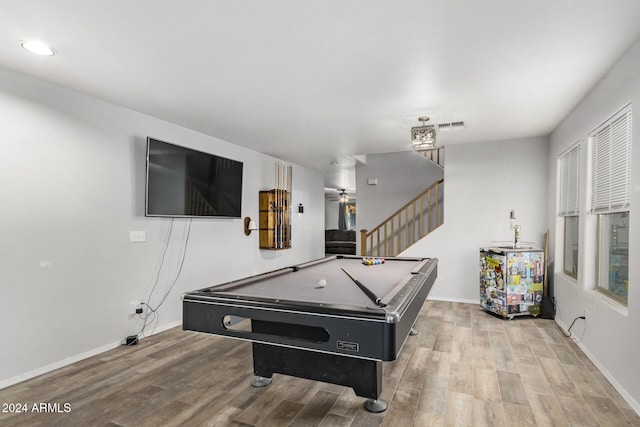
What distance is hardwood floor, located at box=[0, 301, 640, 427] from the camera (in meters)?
2.02

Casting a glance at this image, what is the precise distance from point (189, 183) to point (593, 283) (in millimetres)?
4057

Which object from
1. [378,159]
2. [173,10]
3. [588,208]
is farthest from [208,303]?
[378,159]

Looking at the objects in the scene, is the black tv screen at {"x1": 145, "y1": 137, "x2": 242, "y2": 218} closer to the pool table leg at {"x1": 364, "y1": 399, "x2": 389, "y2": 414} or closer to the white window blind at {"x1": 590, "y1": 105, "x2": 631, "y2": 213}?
the pool table leg at {"x1": 364, "y1": 399, "x2": 389, "y2": 414}

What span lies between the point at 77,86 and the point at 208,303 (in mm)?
2241

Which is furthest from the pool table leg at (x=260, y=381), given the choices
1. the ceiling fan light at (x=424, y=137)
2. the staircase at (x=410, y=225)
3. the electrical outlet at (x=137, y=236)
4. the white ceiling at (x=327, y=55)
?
the staircase at (x=410, y=225)

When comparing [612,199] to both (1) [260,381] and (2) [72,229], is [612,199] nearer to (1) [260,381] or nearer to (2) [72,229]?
(1) [260,381]

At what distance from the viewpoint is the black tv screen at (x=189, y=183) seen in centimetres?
341

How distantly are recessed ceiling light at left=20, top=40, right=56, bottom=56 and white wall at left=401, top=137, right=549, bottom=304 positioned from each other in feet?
15.3

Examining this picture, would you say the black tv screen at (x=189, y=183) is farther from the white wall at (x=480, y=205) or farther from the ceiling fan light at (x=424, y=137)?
the white wall at (x=480, y=205)

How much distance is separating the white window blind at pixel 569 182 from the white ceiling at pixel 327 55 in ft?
1.54

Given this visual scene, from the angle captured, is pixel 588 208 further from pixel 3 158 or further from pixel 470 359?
pixel 3 158

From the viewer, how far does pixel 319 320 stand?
1683mm

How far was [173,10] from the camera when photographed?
1.80 metres

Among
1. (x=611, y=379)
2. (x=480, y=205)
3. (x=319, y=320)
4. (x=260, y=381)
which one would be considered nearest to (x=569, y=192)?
(x=480, y=205)
